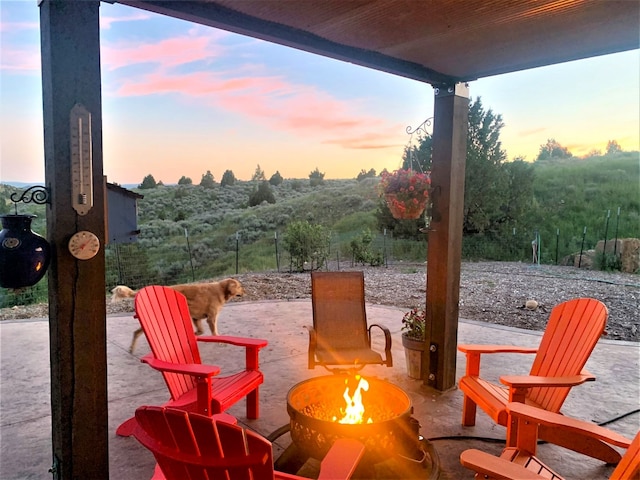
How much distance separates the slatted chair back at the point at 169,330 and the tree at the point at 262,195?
1705cm

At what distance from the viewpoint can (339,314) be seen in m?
3.78

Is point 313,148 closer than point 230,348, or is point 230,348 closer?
point 230,348

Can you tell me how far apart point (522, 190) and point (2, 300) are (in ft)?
46.4

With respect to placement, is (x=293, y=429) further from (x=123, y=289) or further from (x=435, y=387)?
(x=123, y=289)

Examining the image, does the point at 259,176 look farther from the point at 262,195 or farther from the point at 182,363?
the point at 182,363

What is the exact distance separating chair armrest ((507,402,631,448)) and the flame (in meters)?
0.70

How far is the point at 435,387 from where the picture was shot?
3557 mm

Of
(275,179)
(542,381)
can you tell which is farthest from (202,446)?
(275,179)

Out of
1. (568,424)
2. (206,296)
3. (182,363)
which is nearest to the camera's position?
(568,424)

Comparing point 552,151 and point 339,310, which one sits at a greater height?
point 552,151

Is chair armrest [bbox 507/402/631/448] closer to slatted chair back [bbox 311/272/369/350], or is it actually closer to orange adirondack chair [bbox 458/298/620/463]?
orange adirondack chair [bbox 458/298/620/463]

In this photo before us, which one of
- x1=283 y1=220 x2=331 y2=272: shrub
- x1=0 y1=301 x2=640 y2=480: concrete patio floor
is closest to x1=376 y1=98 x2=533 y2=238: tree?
x1=283 y1=220 x2=331 y2=272: shrub

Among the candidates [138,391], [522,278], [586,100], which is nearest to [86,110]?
[138,391]

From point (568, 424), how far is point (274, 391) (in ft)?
7.33
